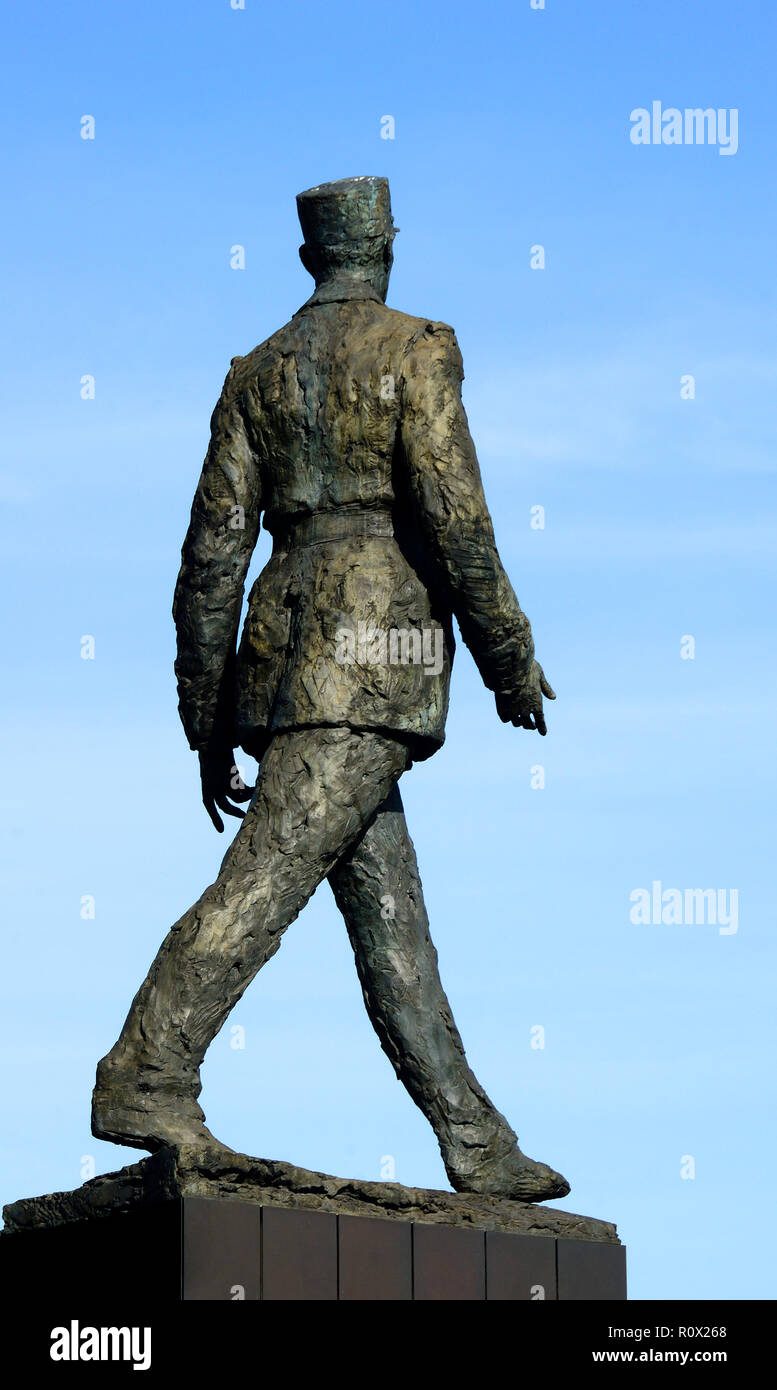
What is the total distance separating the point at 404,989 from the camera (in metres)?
10.5

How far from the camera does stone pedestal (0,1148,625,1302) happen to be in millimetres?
8789

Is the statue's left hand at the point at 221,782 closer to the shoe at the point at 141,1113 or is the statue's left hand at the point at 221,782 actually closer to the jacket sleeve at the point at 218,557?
the jacket sleeve at the point at 218,557

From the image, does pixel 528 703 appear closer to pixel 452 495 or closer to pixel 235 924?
pixel 452 495

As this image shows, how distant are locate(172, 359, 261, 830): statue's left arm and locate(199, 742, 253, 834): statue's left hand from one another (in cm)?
11

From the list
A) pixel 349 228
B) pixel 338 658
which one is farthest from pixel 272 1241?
pixel 349 228

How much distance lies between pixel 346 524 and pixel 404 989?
1.94 metres

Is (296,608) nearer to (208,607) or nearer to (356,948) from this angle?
(208,607)

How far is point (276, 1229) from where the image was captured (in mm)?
8961

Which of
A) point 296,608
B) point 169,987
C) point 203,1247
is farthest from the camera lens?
point 296,608

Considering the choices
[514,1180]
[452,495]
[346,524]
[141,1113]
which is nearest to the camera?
[141,1113]

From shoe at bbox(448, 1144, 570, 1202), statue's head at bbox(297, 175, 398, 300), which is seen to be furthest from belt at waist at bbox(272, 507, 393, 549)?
shoe at bbox(448, 1144, 570, 1202)

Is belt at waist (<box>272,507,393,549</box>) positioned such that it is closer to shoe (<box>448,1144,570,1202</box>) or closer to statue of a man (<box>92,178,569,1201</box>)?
statue of a man (<box>92,178,569,1201</box>)

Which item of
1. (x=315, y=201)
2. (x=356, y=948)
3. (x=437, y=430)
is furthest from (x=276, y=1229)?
(x=315, y=201)
